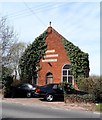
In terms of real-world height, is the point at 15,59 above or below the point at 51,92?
above

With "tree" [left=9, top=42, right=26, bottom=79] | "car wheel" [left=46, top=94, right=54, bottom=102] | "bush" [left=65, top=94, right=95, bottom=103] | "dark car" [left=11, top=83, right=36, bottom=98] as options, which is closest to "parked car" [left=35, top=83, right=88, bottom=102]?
"car wheel" [left=46, top=94, right=54, bottom=102]

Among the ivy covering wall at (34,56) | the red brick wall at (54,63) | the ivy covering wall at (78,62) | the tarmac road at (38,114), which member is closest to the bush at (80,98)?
the tarmac road at (38,114)

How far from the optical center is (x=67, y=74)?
36.8m

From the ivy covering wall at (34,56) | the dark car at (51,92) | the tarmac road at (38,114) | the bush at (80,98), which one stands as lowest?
the tarmac road at (38,114)

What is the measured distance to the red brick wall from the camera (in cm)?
3725

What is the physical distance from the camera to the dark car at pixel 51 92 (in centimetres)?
2738

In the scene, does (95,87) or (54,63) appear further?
(54,63)

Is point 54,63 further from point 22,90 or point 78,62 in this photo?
point 22,90

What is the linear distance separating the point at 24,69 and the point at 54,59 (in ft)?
13.7

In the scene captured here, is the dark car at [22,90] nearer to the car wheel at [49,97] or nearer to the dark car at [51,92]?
the dark car at [51,92]

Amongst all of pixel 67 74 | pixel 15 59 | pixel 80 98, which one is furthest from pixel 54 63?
pixel 15 59

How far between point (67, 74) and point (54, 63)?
218 cm

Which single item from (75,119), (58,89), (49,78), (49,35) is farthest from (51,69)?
(75,119)

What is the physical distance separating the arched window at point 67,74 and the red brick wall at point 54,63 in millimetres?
378
